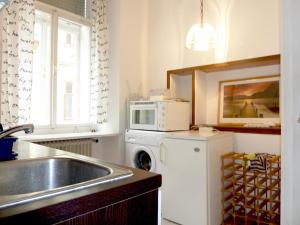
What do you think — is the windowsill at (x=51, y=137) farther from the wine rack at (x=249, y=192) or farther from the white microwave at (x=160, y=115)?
the wine rack at (x=249, y=192)

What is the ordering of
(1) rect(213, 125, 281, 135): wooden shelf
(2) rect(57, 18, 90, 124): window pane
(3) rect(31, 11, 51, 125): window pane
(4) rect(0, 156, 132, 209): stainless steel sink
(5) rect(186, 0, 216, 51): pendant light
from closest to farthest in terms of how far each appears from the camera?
1. (4) rect(0, 156, 132, 209): stainless steel sink
2. (1) rect(213, 125, 281, 135): wooden shelf
3. (5) rect(186, 0, 216, 51): pendant light
4. (3) rect(31, 11, 51, 125): window pane
5. (2) rect(57, 18, 90, 124): window pane

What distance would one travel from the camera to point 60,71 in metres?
3.20

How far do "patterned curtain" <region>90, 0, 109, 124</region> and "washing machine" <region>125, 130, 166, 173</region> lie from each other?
1.84ft

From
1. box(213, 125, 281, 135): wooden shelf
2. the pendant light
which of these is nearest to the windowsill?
box(213, 125, 281, 135): wooden shelf

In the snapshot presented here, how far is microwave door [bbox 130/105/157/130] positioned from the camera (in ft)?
9.15

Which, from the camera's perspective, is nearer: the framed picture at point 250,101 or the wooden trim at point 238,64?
the wooden trim at point 238,64

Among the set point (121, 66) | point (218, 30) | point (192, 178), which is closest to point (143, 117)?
point (121, 66)

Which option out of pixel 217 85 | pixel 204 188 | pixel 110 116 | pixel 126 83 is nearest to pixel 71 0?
pixel 126 83

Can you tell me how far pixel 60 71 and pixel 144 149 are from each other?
1.59 m

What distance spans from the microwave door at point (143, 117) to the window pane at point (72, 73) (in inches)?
32.8

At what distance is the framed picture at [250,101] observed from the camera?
249cm

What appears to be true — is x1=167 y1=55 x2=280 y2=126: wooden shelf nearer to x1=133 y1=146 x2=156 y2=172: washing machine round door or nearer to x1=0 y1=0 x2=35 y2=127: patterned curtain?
x1=133 y1=146 x2=156 y2=172: washing machine round door

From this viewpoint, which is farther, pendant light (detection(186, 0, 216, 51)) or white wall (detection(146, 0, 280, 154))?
pendant light (detection(186, 0, 216, 51))

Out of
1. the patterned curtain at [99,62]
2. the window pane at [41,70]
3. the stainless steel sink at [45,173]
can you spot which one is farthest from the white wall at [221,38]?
the stainless steel sink at [45,173]
